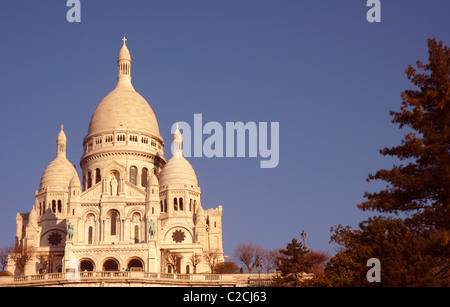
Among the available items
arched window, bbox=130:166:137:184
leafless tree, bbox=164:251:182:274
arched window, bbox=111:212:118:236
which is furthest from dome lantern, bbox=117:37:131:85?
leafless tree, bbox=164:251:182:274

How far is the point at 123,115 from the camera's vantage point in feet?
359

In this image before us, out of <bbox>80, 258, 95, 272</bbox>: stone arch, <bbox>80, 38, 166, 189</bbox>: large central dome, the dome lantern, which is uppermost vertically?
the dome lantern

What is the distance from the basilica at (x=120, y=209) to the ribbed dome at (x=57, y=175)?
5.7 inches

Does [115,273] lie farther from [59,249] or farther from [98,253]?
[59,249]

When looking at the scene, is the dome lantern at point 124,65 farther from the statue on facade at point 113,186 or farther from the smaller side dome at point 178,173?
the statue on facade at point 113,186

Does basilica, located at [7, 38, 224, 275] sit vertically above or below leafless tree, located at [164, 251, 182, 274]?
above

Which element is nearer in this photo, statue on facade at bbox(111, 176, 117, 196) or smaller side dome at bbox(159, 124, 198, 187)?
statue on facade at bbox(111, 176, 117, 196)

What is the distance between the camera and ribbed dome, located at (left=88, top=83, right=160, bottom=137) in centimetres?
10869

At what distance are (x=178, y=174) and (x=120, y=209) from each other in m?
12.7

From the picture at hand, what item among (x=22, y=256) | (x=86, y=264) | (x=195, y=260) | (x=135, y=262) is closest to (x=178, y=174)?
(x=195, y=260)

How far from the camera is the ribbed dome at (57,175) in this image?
344ft

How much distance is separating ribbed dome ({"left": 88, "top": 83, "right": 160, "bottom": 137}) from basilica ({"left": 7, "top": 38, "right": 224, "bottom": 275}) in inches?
6.0

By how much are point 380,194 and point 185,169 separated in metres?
71.8

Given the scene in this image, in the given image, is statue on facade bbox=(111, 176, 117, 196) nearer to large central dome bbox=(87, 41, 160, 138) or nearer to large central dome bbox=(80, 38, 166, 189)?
large central dome bbox=(80, 38, 166, 189)
